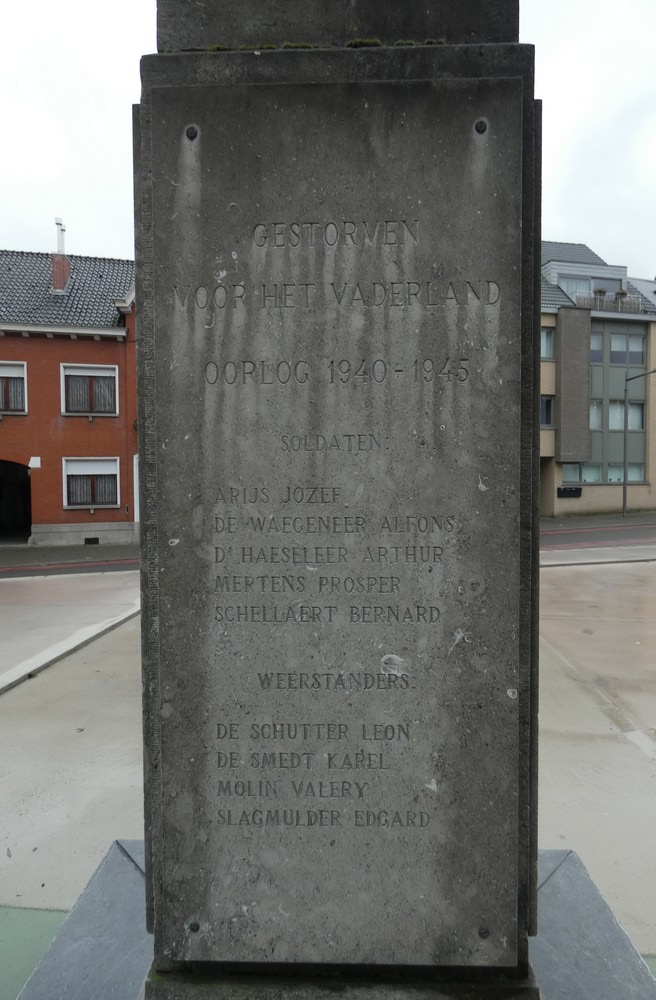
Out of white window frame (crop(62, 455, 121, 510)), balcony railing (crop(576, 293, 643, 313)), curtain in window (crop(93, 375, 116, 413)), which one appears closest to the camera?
white window frame (crop(62, 455, 121, 510))

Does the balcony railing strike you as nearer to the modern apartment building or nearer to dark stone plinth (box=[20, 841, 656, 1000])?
the modern apartment building

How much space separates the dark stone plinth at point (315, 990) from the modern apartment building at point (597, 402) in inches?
1305

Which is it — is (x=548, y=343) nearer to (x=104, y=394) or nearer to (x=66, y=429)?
(x=104, y=394)

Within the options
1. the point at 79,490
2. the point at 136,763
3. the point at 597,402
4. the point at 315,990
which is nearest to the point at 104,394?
the point at 79,490

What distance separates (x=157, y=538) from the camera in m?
2.30

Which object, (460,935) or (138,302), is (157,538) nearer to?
(138,302)

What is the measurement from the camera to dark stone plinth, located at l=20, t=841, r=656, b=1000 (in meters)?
2.30

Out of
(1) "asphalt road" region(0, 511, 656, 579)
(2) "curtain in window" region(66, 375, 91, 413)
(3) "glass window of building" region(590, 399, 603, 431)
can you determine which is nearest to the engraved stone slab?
(1) "asphalt road" region(0, 511, 656, 579)

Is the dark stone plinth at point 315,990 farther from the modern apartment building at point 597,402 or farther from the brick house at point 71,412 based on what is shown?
the modern apartment building at point 597,402

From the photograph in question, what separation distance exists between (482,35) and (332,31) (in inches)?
20.9

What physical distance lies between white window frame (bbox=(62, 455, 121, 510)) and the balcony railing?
26.4 m

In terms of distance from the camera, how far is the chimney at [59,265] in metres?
27.4

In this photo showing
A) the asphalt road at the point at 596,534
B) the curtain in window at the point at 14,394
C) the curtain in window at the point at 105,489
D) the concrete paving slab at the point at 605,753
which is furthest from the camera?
the curtain in window at the point at 105,489

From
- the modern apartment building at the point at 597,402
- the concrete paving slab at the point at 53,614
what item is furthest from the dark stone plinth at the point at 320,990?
the modern apartment building at the point at 597,402
